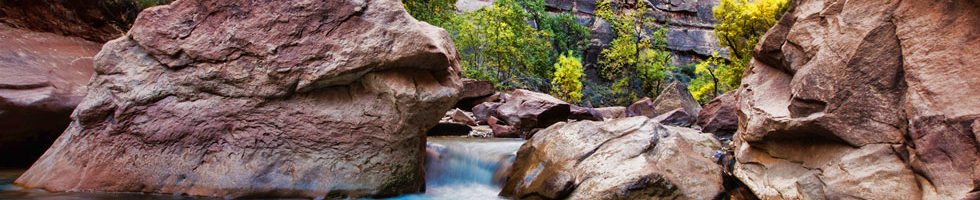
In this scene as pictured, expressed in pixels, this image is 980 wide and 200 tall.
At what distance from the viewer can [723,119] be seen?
9164 mm

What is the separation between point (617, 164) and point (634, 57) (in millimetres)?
25038

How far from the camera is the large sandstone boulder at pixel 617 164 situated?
16.8ft

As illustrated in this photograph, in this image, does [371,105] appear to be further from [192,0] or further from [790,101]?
[790,101]

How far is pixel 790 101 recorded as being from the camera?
15.4 feet

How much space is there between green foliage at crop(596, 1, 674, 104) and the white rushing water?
71.4ft

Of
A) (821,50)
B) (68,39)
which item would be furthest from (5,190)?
(821,50)

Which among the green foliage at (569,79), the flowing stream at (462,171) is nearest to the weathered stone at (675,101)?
the green foliage at (569,79)

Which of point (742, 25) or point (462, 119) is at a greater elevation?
point (742, 25)

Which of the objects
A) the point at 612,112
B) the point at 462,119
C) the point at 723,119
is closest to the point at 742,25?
the point at 612,112

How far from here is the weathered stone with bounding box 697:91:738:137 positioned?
9.06 meters

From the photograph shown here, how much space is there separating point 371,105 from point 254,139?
1.33 m

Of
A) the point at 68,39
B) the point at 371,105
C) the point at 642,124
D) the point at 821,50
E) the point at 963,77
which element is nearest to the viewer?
the point at 963,77

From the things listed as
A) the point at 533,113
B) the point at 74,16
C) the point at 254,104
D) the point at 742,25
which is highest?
the point at 74,16

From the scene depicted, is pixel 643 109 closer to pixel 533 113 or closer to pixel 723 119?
pixel 533 113
